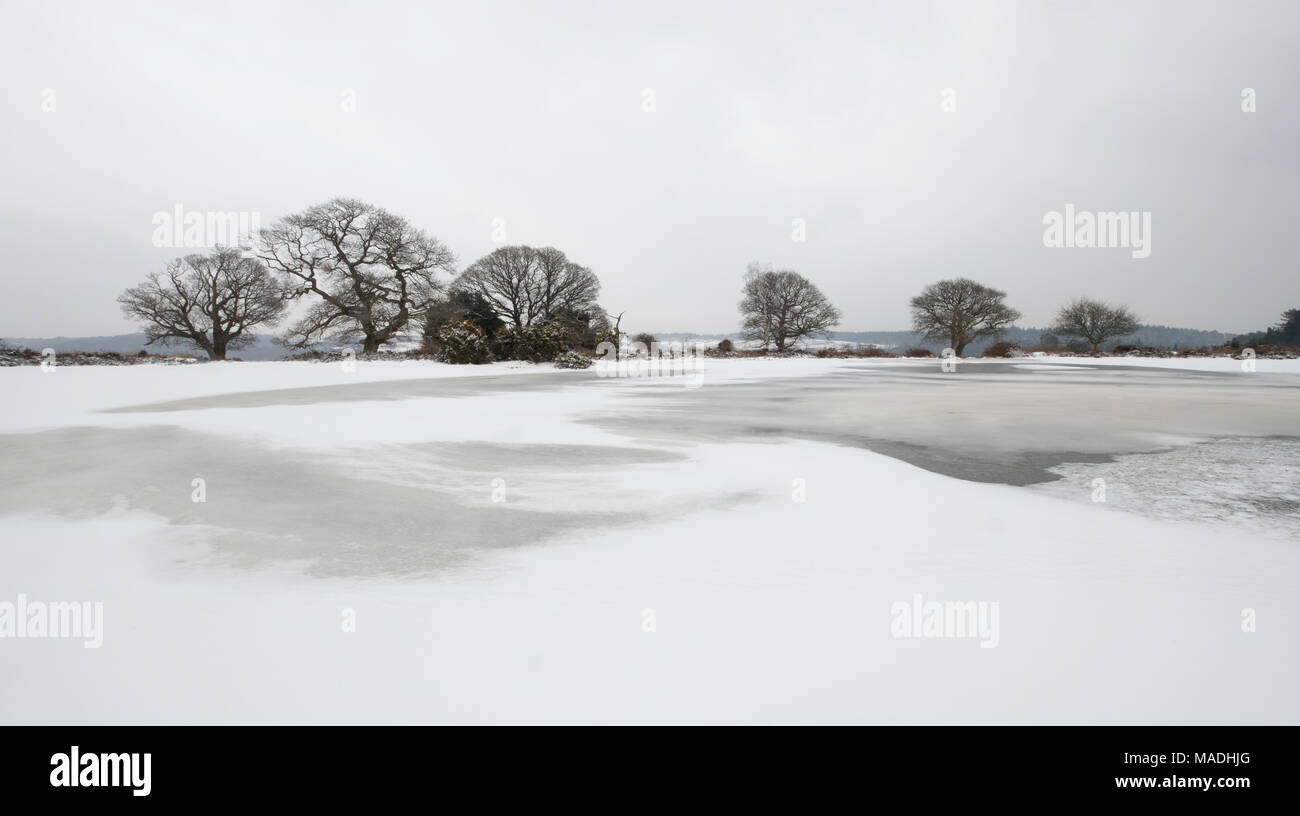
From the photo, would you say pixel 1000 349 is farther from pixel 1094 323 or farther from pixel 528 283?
pixel 528 283

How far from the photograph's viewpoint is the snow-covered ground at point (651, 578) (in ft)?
7.20

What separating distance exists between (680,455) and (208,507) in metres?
4.33

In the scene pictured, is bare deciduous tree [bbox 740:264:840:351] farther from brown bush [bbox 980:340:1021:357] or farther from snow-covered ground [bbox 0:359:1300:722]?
snow-covered ground [bbox 0:359:1300:722]

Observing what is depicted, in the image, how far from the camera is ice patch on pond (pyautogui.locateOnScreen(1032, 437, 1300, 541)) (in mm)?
4199

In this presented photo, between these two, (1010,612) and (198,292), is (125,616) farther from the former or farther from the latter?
(198,292)

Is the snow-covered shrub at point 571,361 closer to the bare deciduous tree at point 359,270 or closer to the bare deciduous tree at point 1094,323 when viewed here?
the bare deciduous tree at point 359,270

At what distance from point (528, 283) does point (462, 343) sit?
15633mm

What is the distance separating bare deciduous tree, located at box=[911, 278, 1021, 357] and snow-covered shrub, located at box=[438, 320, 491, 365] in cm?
3983

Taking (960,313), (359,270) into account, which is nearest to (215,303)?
(359,270)

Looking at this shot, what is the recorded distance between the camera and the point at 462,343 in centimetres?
2805

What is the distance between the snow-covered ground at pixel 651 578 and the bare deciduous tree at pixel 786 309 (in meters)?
40.6

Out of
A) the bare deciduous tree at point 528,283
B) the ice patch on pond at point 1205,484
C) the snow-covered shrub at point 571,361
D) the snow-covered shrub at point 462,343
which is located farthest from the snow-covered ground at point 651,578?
the bare deciduous tree at point 528,283

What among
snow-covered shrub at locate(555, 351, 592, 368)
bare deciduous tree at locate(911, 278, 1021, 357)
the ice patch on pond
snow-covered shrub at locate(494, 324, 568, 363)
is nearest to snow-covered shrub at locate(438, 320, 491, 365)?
snow-covered shrub at locate(494, 324, 568, 363)
